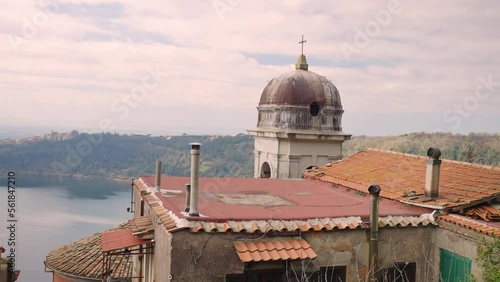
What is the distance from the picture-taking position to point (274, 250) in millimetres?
7492

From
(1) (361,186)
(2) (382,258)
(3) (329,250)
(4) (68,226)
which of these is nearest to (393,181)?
(1) (361,186)

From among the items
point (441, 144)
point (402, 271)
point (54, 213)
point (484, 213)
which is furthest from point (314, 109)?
point (441, 144)

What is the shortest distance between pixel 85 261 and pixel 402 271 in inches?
503

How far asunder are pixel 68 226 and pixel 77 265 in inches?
1525

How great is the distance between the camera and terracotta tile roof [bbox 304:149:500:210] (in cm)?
944

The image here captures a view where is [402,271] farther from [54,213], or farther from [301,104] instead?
[54,213]

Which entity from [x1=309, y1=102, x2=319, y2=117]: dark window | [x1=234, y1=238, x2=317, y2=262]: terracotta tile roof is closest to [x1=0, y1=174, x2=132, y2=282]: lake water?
[x1=309, y1=102, x2=319, y2=117]: dark window

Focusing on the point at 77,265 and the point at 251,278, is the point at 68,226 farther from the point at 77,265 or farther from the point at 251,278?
the point at 251,278

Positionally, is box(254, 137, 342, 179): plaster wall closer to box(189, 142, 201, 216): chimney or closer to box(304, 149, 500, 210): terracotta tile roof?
box(304, 149, 500, 210): terracotta tile roof

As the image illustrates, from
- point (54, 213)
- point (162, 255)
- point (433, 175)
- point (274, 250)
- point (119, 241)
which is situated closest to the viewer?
point (274, 250)

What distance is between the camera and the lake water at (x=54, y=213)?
4016 cm

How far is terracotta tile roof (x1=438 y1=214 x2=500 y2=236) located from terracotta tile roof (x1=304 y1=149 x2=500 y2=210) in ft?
1.01

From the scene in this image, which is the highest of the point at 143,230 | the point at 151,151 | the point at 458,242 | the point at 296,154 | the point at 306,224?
the point at 296,154

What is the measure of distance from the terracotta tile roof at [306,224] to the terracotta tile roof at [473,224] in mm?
347
